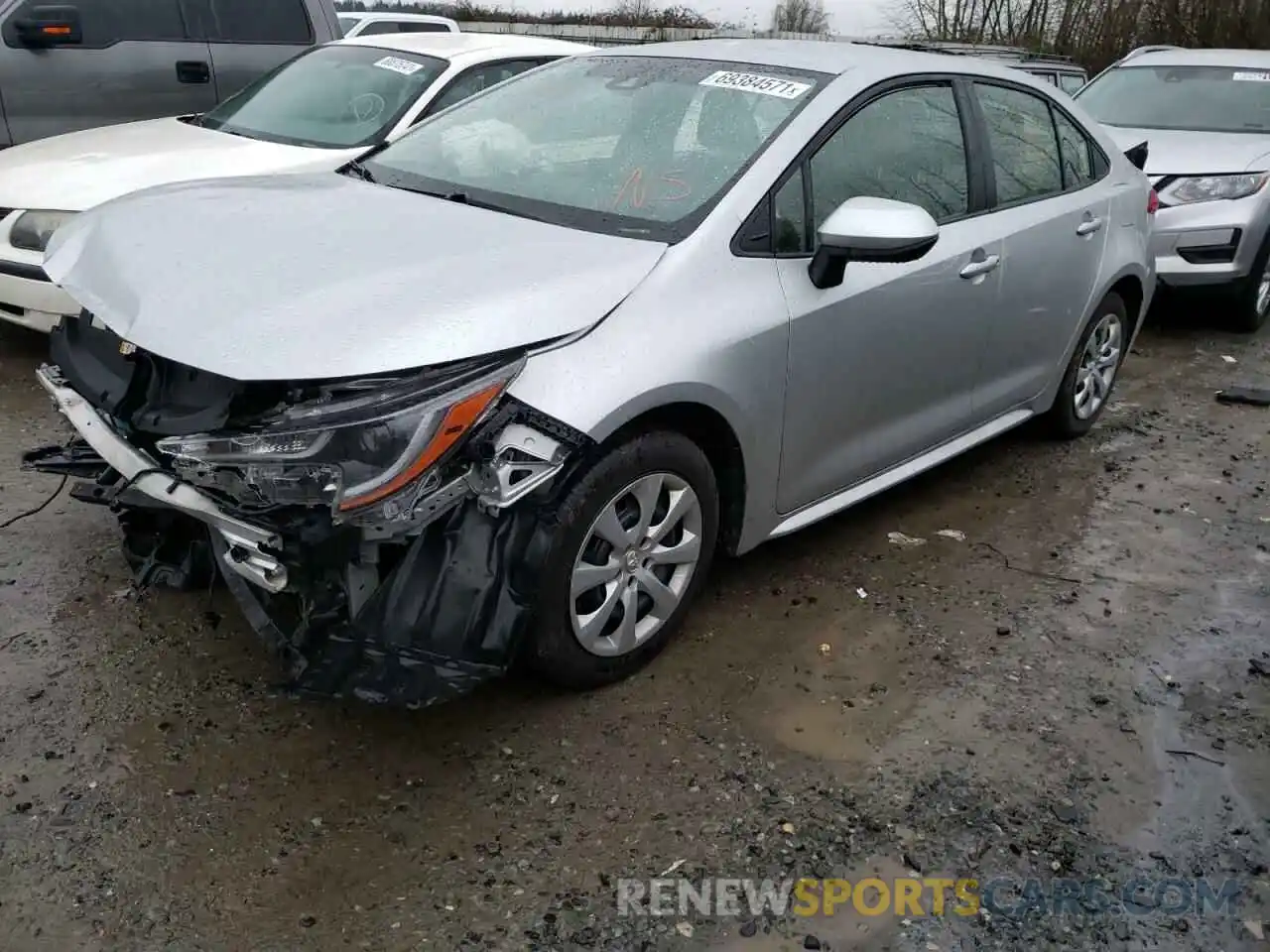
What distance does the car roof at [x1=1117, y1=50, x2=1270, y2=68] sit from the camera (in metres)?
8.54

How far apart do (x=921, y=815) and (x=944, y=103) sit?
2.56 meters

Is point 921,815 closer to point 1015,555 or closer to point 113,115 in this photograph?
point 1015,555

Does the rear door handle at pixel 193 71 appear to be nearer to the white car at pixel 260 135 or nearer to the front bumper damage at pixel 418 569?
the white car at pixel 260 135

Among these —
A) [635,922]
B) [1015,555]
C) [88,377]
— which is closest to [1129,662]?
[1015,555]

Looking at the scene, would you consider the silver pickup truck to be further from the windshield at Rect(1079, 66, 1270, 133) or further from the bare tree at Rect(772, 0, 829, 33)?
the bare tree at Rect(772, 0, 829, 33)

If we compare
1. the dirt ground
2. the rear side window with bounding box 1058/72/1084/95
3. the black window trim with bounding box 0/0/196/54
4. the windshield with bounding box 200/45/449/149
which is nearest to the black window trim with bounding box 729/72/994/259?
the dirt ground

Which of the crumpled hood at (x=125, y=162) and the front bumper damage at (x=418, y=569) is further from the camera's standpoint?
Result: the crumpled hood at (x=125, y=162)

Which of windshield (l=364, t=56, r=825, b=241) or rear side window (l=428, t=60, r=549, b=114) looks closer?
windshield (l=364, t=56, r=825, b=241)

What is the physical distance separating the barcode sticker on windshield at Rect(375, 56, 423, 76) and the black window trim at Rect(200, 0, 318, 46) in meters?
1.79

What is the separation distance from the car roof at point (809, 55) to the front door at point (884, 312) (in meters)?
0.12

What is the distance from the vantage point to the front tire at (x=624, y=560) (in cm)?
282

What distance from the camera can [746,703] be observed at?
3.17m

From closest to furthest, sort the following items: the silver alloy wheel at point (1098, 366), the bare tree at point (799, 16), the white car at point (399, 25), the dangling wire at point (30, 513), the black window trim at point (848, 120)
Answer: the black window trim at point (848, 120)
the dangling wire at point (30, 513)
the silver alloy wheel at point (1098, 366)
the white car at point (399, 25)
the bare tree at point (799, 16)

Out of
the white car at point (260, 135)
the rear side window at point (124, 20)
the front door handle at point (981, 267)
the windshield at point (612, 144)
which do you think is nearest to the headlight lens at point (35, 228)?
the white car at point (260, 135)
